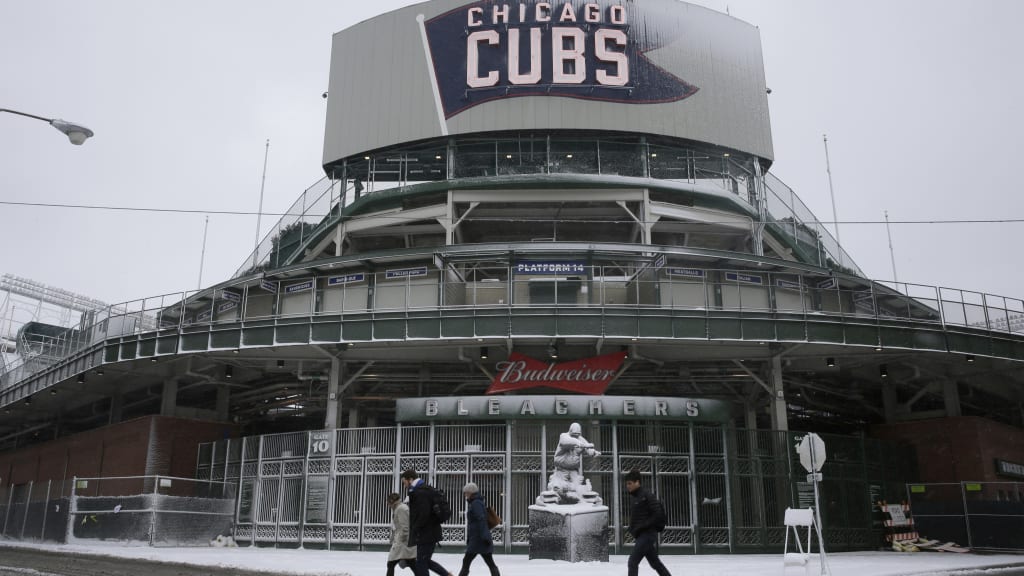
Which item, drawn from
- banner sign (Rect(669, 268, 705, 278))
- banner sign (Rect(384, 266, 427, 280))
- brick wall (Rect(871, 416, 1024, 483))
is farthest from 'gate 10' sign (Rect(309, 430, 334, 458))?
brick wall (Rect(871, 416, 1024, 483))

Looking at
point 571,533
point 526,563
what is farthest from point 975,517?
point 526,563

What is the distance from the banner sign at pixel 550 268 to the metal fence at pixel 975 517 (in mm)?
14126

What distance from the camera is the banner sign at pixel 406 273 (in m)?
30.9

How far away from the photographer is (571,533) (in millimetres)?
19453

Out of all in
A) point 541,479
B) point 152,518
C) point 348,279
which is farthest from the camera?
point 348,279

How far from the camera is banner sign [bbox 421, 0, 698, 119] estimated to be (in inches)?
1437

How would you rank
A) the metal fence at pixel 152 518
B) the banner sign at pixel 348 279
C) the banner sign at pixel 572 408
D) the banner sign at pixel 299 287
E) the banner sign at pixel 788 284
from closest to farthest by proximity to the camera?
→ the banner sign at pixel 572 408
the metal fence at pixel 152 518
the banner sign at pixel 788 284
the banner sign at pixel 348 279
the banner sign at pixel 299 287

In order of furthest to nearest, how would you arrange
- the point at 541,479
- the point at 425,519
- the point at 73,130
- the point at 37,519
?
1. the point at 37,519
2. the point at 541,479
3. the point at 73,130
4. the point at 425,519

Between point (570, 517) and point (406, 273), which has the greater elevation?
point (406, 273)

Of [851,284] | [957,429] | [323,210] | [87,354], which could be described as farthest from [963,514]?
[87,354]

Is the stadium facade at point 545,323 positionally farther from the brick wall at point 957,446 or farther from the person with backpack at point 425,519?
the person with backpack at point 425,519

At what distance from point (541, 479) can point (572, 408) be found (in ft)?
7.48

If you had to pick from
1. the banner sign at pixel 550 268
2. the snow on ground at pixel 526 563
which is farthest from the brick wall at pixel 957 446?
the banner sign at pixel 550 268

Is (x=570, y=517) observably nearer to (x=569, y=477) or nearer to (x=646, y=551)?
(x=569, y=477)
